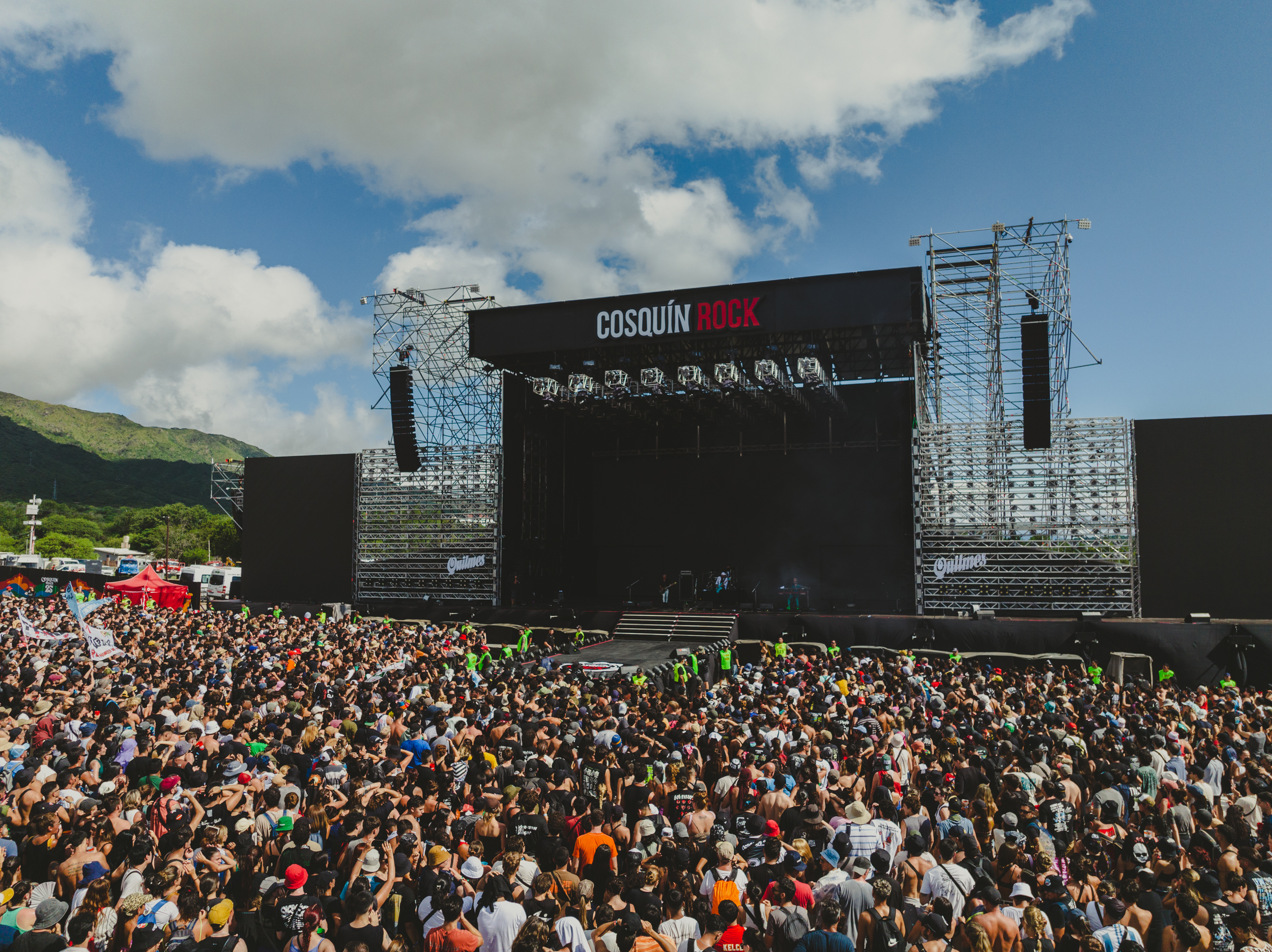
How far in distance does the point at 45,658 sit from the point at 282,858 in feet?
42.0

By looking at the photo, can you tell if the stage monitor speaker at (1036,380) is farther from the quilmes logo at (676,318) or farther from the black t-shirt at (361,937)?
the black t-shirt at (361,937)

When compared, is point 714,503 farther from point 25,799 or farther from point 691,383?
point 25,799

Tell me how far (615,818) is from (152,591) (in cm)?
2686

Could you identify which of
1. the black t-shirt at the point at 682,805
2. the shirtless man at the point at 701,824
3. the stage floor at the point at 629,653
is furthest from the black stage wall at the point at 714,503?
the shirtless man at the point at 701,824

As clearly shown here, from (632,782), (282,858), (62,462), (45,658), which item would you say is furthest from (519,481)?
(62,462)

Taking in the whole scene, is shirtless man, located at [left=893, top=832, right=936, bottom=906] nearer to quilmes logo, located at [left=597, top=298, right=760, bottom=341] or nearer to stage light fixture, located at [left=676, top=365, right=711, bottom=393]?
quilmes logo, located at [left=597, top=298, right=760, bottom=341]

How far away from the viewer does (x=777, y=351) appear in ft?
76.6

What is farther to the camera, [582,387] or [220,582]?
[220,582]

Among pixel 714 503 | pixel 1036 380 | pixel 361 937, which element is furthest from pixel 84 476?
pixel 361 937

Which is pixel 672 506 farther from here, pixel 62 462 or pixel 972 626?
pixel 62 462

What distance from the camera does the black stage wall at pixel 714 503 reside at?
27297 millimetres

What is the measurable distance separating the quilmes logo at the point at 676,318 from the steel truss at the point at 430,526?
6323mm

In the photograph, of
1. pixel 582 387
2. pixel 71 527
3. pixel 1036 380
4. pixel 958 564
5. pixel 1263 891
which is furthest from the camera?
pixel 71 527

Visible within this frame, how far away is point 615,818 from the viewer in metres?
6.27
